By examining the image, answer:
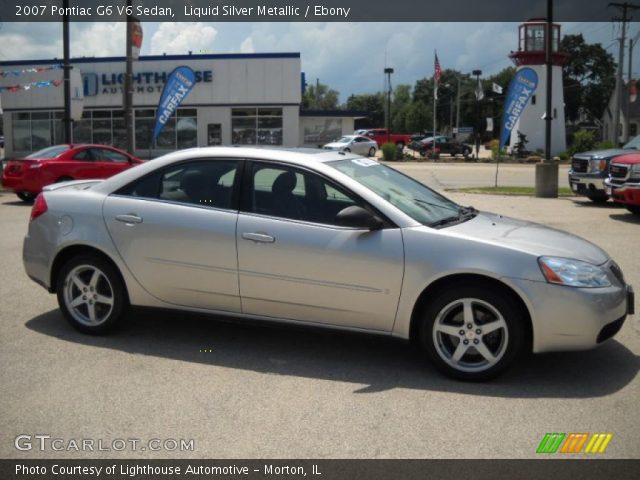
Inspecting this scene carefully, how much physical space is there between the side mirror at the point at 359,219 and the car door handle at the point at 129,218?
166 centimetres

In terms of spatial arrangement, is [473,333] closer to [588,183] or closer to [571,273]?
[571,273]

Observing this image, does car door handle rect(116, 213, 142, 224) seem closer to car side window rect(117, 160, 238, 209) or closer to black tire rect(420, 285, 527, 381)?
car side window rect(117, 160, 238, 209)

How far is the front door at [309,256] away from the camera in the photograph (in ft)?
15.9

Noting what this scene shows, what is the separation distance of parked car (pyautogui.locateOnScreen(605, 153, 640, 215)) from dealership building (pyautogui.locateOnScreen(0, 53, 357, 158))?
101ft

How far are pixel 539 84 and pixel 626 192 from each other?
4390 cm

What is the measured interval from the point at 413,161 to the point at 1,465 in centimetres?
4334

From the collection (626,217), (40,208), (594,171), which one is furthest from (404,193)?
(594,171)

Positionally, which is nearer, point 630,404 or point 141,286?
point 630,404

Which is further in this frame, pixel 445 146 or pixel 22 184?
pixel 445 146

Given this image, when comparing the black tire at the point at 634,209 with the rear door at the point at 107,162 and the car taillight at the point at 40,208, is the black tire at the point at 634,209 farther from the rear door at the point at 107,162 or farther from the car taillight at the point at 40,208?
the car taillight at the point at 40,208

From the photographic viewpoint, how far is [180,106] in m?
44.3

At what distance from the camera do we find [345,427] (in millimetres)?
4043

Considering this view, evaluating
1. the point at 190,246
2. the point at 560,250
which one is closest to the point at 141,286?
the point at 190,246

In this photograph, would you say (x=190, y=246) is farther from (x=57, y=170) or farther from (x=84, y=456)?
(x=57, y=170)
